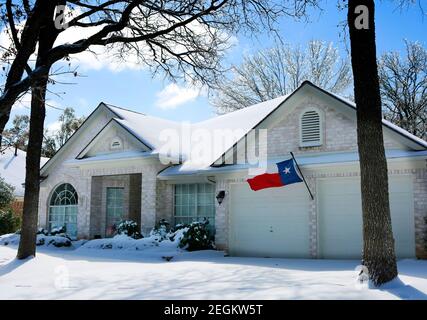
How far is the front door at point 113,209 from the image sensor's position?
21.7 m

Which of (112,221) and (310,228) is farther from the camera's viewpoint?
(112,221)

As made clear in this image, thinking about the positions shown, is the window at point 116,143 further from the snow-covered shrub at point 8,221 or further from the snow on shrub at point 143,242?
the snow-covered shrub at point 8,221

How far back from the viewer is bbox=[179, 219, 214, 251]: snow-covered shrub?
644 inches

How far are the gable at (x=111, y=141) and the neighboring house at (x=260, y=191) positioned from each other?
5 cm

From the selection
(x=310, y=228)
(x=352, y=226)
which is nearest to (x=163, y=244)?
(x=310, y=228)

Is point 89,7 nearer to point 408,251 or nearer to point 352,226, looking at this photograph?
point 352,226

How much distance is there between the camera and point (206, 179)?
18000 mm

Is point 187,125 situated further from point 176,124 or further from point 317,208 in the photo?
point 317,208

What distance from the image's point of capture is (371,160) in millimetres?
8555

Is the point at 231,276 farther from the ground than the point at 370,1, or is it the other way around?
the point at 370,1

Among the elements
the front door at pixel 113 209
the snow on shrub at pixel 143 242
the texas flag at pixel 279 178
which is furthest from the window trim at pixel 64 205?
the texas flag at pixel 279 178

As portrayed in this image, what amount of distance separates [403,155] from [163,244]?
835 centimetres

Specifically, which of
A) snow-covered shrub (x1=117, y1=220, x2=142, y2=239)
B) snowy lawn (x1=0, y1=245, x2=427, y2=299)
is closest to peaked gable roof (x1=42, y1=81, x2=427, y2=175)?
snow-covered shrub (x1=117, y1=220, x2=142, y2=239)
